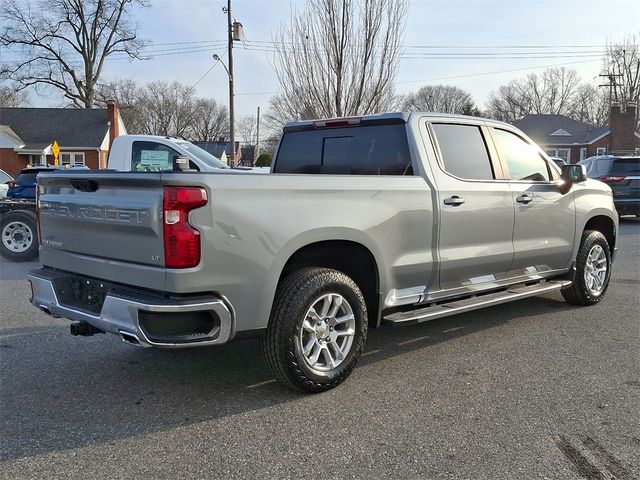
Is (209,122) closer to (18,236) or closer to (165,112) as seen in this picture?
(165,112)

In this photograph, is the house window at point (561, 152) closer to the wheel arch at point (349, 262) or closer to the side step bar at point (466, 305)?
the side step bar at point (466, 305)

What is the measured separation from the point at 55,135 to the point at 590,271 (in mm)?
42102

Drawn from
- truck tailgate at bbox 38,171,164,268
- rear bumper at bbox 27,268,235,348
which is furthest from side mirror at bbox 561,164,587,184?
truck tailgate at bbox 38,171,164,268

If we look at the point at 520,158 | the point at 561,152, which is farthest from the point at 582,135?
the point at 520,158

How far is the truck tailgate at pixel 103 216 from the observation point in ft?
10.5

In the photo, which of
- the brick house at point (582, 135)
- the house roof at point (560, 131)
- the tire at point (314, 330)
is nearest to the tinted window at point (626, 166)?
the tire at point (314, 330)

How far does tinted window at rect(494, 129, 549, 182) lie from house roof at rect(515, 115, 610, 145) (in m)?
49.4

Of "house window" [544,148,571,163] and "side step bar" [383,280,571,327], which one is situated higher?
"house window" [544,148,571,163]

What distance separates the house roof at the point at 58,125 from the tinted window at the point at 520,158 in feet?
132

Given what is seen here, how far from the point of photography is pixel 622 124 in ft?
158

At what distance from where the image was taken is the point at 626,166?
51.1 feet

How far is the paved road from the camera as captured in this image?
287 cm

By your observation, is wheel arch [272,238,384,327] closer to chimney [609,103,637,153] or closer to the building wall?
the building wall

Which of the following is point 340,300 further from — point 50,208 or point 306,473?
point 50,208
